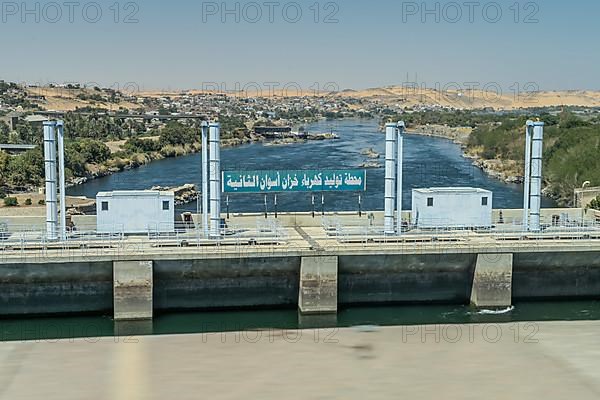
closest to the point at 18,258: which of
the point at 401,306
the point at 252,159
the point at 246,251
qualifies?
the point at 246,251

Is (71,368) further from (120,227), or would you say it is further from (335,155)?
(335,155)

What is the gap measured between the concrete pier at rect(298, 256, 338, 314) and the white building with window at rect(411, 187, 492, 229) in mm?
6401

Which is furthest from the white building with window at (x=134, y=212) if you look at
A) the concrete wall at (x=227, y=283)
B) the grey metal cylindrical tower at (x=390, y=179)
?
the grey metal cylindrical tower at (x=390, y=179)

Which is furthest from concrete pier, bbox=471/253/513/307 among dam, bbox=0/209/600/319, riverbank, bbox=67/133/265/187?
riverbank, bbox=67/133/265/187

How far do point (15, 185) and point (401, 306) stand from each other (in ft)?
179

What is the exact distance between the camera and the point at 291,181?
3353 centimetres

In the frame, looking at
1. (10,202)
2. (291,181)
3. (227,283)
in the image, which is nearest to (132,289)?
(227,283)

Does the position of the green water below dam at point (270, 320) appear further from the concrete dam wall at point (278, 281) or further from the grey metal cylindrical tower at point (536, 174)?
the grey metal cylindrical tower at point (536, 174)

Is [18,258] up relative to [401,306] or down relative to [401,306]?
up

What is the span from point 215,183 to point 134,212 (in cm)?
366

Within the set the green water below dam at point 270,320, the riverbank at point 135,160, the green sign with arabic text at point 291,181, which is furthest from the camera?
the riverbank at point 135,160

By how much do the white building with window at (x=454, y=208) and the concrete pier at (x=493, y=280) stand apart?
3.94 metres

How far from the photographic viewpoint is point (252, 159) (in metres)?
107

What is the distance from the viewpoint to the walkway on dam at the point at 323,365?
21766mm
